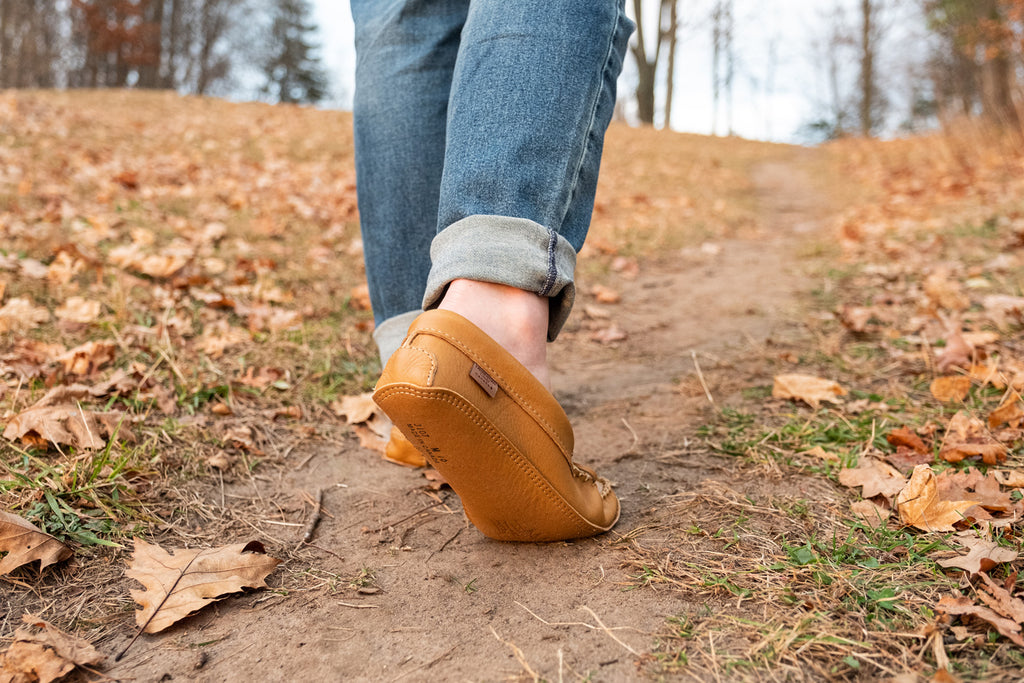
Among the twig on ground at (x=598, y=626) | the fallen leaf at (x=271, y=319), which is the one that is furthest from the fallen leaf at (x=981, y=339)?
the fallen leaf at (x=271, y=319)

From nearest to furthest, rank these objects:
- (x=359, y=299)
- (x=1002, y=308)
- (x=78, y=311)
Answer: (x=78, y=311) < (x=1002, y=308) < (x=359, y=299)

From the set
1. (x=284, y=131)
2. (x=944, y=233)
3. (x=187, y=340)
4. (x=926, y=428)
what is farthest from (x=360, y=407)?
(x=284, y=131)

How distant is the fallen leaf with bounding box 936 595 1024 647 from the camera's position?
0.74 meters

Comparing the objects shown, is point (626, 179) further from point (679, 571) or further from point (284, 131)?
point (679, 571)

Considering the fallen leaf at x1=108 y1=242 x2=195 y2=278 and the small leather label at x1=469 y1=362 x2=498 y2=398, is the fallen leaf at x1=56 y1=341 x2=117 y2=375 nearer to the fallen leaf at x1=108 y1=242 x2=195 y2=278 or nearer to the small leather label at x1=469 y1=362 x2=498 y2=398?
the fallen leaf at x1=108 y1=242 x2=195 y2=278

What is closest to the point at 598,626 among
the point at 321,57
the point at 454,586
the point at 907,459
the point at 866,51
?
the point at 454,586

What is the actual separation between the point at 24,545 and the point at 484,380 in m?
0.72

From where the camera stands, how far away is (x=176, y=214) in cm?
308

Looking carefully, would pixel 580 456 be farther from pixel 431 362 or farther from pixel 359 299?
pixel 359 299

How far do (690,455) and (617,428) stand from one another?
8.6 inches

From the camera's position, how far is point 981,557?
2.83 ft

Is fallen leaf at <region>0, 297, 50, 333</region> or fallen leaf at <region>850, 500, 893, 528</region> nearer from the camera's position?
fallen leaf at <region>850, 500, 893, 528</region>

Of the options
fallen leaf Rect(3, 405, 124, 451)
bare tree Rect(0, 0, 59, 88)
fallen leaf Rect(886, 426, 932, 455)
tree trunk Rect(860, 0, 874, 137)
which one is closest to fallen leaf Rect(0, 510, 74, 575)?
fallen leaf Rect(3, 405, 124, 451)

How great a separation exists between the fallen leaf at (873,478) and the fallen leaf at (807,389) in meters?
0.32
